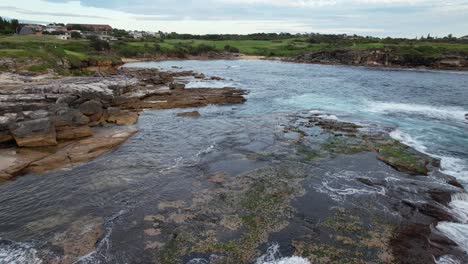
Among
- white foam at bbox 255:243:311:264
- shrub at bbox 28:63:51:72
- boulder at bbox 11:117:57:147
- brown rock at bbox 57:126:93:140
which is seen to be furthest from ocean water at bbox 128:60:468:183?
shrub at bbox 28:63:51:72

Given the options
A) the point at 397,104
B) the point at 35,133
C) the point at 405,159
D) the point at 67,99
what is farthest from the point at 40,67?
the point at 397,104

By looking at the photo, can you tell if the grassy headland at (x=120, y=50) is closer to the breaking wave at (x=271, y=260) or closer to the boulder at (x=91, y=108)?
the boulder at (x=91, y=108)

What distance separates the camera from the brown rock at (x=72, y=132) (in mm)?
22875

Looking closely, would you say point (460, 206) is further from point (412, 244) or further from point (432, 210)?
point (412, 244)

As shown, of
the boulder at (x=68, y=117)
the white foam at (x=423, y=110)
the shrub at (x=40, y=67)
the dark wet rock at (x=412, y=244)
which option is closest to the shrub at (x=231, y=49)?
the shrub at (x=40, y=67)

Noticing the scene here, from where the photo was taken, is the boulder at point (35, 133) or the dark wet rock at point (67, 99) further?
the dark wet rock at point (67, 99)

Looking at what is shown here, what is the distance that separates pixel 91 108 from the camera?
26.8 metres

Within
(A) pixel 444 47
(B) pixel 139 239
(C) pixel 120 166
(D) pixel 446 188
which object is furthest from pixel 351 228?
(A) pixel 444 47

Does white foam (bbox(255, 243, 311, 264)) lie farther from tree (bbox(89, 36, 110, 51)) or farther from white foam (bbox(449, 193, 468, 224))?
tree (bbox(89, 36, 110, 51))

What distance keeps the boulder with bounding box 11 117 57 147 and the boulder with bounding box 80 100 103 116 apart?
15.4 ft

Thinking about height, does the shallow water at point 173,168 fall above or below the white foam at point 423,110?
below

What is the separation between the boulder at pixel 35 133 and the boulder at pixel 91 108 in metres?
4.70

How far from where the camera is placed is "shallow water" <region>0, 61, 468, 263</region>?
1269cm

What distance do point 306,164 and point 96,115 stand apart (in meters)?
17.6
